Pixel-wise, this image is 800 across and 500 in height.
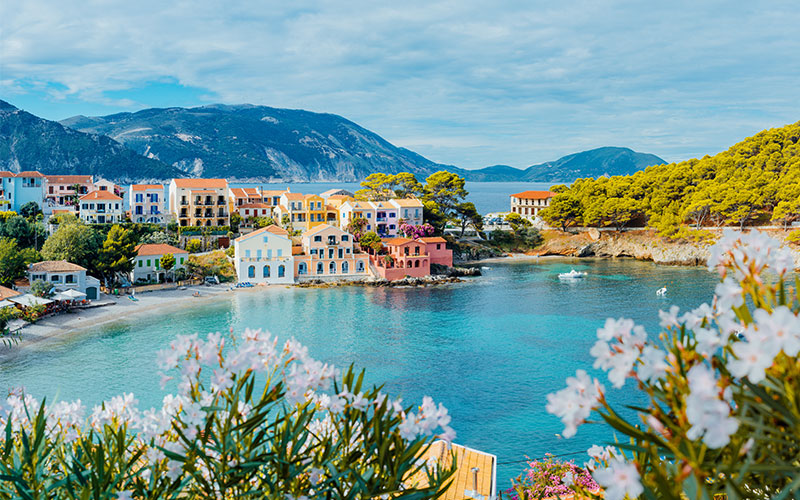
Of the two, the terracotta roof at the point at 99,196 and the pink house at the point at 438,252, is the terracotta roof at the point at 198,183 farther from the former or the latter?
the pink house at the point at 438,252

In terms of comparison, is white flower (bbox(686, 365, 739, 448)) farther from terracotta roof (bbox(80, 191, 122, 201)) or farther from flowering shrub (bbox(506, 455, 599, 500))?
terracotta roof (bbox(80, 191, 122, 201))

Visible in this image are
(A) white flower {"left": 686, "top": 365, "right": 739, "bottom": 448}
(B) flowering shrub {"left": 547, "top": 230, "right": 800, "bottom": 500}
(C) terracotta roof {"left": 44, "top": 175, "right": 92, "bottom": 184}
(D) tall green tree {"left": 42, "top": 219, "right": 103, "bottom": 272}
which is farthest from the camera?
(C) terracotta roof {"left": 44, "top": 175, "right": 92, "bottom": 184}

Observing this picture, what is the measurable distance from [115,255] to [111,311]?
5.70 metres

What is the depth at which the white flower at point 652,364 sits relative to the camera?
1.54m

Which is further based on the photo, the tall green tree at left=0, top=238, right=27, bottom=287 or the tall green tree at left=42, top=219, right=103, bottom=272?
the tall green tree at left=42, top=219, right=103, bottom=272

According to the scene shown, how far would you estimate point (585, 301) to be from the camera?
3294 cm

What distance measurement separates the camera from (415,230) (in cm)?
4631

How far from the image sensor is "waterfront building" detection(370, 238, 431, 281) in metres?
40.8

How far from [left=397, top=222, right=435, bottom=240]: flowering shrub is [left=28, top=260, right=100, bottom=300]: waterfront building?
23174 millimetres

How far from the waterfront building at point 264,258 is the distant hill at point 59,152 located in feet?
374

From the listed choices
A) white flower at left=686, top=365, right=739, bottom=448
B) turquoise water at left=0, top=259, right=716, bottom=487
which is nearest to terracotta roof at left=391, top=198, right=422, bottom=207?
turquoise water at left=0, top=259, right=716, bottom=487

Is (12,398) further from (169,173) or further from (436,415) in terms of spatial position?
(169,173)

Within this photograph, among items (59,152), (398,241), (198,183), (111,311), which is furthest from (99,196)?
(59,152)

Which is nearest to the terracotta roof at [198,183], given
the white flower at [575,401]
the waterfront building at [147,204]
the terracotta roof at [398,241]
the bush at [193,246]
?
the waterfront building at [147,204]
